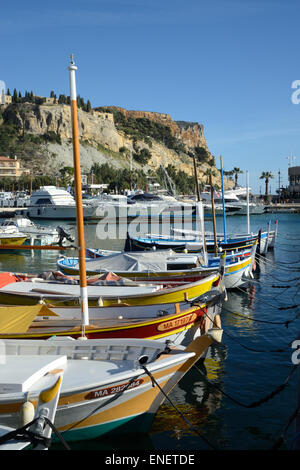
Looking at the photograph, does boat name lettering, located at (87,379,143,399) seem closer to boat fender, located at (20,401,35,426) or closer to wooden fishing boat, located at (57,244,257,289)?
boat fender, located at (20,401,35,426)

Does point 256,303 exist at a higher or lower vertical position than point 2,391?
lower

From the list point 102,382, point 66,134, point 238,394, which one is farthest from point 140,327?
point 66,134

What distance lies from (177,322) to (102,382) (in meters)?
4.49

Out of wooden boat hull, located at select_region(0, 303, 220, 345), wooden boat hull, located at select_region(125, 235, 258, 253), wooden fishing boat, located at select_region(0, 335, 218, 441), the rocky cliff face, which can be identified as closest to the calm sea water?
wooden fishing boat, located at select_region(0, 335, 218, 441)

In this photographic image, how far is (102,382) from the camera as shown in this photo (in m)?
8.14

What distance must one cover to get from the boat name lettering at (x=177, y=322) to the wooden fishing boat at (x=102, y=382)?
8.02ft

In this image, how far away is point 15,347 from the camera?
32.5 ft

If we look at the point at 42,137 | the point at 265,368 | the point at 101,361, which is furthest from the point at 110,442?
the point at 42,137

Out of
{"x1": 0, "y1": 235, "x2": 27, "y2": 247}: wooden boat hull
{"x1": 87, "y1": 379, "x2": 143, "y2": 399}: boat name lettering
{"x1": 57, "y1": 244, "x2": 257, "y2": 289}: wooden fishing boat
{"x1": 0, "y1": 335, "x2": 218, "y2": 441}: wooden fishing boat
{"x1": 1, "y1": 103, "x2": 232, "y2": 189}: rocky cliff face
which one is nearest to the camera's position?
{"x1": 0, "y1": 335, "x2": 218, "y2": 441}: wooden fishing boat

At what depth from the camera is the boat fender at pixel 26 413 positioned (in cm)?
728

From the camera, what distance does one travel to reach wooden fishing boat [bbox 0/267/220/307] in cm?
1445

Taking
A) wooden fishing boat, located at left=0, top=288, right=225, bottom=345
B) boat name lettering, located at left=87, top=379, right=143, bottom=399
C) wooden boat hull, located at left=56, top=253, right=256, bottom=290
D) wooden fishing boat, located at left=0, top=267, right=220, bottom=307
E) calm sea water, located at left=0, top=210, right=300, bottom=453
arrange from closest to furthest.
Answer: boat name lettering, located at left=87, top=379, right=143, bottom=399 → calm sea water, located at left=0, top=210, right=300, bottom=453 → wooden fishing boat, located at left=0, top=288, right=225, bottom=345 → wooden fishing boat, located at left=0, top=267, right=220, bottom=307 → wooden boat hull, located at left=56, top=253, right=256, bottom=290
